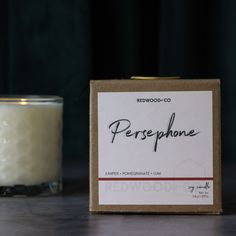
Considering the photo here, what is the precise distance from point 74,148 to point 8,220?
601 millimetres

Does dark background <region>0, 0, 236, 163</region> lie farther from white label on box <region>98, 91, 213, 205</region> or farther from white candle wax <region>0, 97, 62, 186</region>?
white label on box <region>98, 91, 213, 205</region>

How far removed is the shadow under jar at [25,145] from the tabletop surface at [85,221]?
0.02m

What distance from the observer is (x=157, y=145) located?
88 cm

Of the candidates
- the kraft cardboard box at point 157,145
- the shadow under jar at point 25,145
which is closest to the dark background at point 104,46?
the shadow under jar at point 25,145

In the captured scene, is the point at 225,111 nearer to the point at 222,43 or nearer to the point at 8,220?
the point at 222,43

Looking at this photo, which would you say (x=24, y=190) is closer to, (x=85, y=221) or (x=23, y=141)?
(x=23, y=141)

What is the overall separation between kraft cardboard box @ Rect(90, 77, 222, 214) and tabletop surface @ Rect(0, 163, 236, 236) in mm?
21

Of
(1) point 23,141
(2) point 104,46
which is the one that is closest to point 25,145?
(1) point 23,141

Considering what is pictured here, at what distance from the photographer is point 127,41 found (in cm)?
140

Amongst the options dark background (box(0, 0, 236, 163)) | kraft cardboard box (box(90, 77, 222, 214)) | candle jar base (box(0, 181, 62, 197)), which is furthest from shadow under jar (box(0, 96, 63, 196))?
dark background (box(0, 0, 236, 163))

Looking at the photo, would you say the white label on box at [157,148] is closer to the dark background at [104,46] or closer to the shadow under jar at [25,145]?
the shadow under jar at [25,145]

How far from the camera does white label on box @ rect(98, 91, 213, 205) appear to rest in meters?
0.87

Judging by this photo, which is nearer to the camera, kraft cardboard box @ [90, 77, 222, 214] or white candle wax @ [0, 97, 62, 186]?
kraft cardboard box @ [90, 77, 222, 214]

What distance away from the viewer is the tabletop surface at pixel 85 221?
0.81 meters
